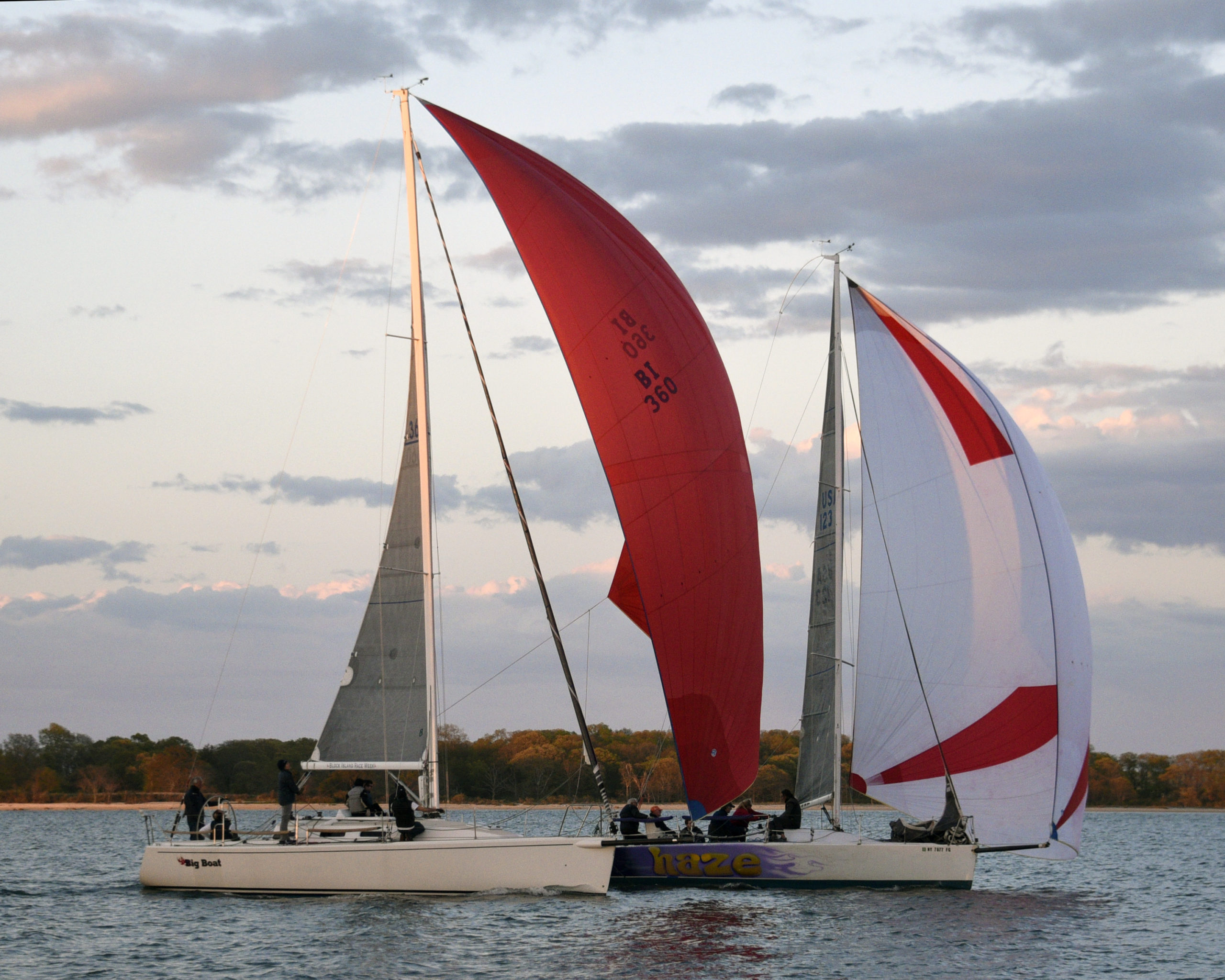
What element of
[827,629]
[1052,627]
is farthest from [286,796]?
[1052,627]

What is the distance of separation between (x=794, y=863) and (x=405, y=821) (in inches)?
255

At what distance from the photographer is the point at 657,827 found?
917 inches

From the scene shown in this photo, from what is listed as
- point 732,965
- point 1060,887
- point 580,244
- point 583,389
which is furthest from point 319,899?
point 1060,887

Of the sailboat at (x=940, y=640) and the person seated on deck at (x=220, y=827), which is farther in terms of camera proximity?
the sailboat at (x=940, y=640)

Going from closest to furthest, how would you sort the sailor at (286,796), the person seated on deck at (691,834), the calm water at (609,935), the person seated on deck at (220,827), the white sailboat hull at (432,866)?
the calm water at (609,935) < the white sailboat hull at (432,866) < the sailor at (286,796) < the person seated on deck at (220,827) < the person seated on deck at (691,834)

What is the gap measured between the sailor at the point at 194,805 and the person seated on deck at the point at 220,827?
0.97 metres

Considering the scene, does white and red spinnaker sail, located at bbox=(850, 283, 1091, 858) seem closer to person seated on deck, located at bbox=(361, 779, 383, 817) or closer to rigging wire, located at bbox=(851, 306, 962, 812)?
rigging wire, located at bbox=(851, 306, 962, 812)

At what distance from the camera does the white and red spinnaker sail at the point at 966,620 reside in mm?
23969

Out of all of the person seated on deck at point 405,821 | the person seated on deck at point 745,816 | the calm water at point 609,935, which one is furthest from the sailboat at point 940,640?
the person seated on deck at point 405,821

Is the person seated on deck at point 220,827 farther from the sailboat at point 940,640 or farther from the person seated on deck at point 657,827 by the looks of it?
the person seated on deck at point 657,827

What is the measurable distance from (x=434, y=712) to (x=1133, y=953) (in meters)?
10.8

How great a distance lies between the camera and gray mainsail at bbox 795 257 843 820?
24.9m

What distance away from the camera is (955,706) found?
24.2m

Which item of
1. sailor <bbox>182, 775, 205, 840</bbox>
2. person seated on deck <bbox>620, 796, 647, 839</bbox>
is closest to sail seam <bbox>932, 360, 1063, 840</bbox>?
person seated on deck <bbox>620, 796, 647, 839</bbox>
